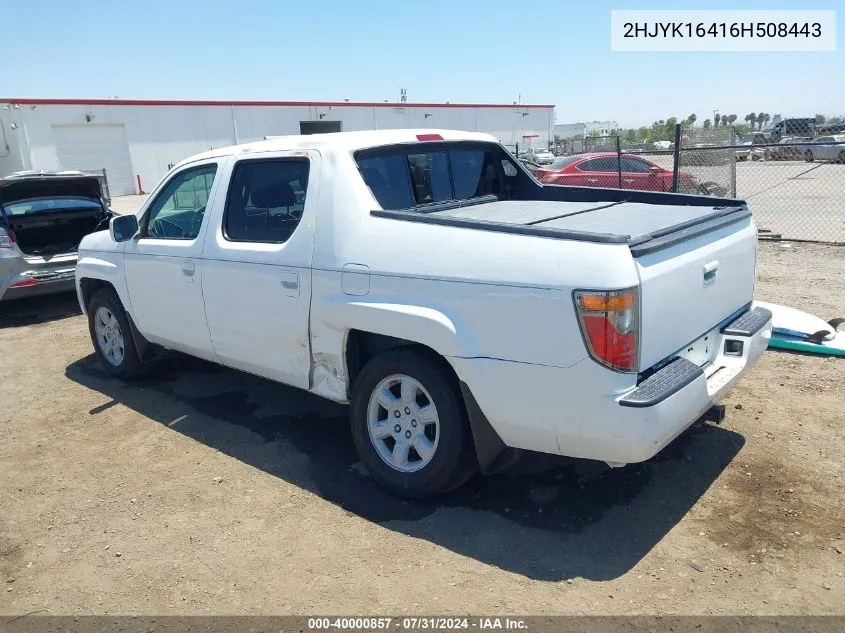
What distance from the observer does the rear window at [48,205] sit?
27.5 feet

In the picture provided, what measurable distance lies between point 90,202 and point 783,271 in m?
9.45

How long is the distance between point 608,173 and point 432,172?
1173 cm

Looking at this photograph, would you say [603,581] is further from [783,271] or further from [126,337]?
[783,271]

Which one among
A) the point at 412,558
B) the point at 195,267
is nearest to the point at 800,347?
the point at 412,558

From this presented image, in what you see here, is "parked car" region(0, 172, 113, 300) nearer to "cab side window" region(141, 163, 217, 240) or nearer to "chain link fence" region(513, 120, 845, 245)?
"cab side window" region(141, 163, 217, 240)

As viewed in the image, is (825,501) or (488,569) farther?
(825,501)

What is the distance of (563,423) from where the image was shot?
9.88 ft

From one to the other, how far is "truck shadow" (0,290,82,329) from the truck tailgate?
311 inches

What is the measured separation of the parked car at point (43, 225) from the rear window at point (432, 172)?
5.99 m

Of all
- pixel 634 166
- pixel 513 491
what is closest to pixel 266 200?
pixel 513 491

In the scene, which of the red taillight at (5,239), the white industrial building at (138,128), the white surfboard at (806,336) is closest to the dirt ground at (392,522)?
the white surfboard at (806,336)

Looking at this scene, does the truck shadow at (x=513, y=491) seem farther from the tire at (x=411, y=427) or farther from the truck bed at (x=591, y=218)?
the truck bed at (x=591, y=218)

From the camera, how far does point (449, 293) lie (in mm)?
3201

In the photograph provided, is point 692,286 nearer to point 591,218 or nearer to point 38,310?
point 591,218
